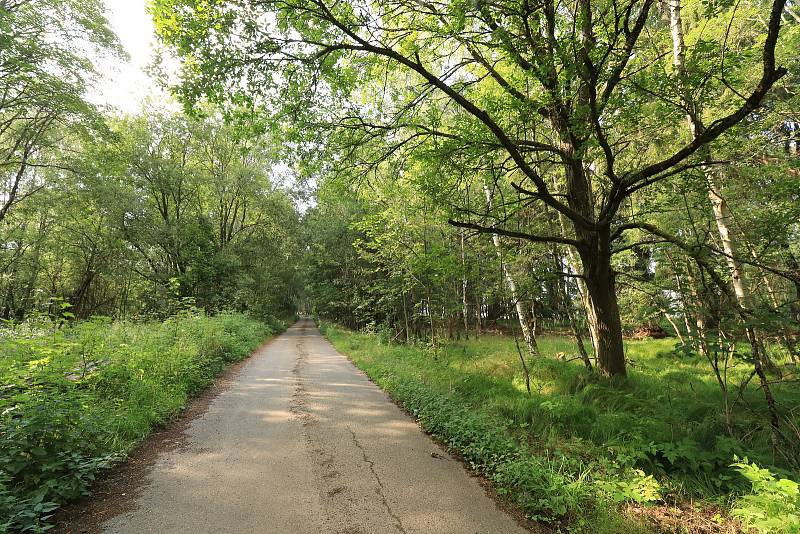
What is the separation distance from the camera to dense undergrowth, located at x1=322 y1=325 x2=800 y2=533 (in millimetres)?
3088

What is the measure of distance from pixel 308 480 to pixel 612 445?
143 inches

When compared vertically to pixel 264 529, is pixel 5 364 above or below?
above

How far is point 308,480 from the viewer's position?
13.4 ft

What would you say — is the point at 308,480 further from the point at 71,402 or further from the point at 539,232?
the point at 539,232

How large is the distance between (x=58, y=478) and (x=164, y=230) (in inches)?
768

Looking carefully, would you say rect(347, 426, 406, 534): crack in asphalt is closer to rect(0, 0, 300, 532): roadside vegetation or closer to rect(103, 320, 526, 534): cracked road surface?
rect(103, 320, 526, 534): cracked road surface

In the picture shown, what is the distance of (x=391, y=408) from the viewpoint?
272 inches

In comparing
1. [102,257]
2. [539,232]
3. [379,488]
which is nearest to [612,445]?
[379,488]

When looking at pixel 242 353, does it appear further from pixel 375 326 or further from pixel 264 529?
pixel 264 529

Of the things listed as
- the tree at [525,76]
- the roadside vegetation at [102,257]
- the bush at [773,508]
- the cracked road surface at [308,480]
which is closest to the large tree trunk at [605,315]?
the tree at [525,76]

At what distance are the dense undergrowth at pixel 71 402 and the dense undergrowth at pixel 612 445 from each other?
4.33 metres

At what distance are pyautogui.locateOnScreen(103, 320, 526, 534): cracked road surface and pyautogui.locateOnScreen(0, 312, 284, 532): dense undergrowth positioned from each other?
0.64 metres

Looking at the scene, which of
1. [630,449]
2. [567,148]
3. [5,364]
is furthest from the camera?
[567,148]

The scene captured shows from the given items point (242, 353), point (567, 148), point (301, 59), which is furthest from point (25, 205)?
point (567, 148)
